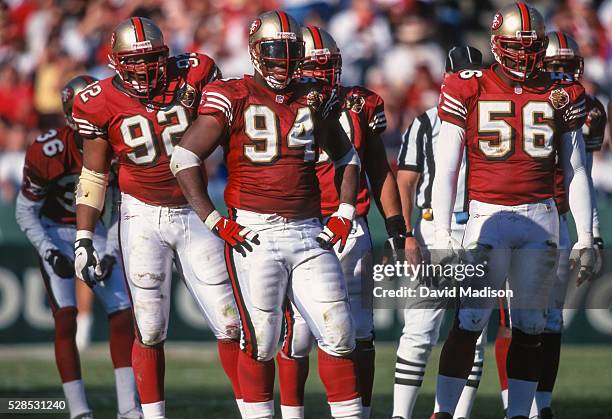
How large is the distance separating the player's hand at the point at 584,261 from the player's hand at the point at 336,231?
1288 mm

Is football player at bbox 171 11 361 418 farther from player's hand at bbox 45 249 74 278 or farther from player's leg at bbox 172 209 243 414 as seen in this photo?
player's hand at bbox 45 249 74 278

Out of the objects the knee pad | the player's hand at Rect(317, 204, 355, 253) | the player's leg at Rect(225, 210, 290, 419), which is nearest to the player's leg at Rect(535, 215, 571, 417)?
the player's hand at Rect(317, 204, 355, 253)

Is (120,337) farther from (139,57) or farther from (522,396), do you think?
(522,396)

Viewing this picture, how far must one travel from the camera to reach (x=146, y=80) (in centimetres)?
612

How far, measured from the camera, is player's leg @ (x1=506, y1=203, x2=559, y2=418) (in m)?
5.97

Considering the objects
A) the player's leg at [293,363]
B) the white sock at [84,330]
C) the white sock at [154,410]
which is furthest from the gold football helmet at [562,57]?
the white sock at [84,330]

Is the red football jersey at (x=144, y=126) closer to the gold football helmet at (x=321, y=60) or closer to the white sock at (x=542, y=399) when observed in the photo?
the gold football helmet at (x=321, y=60)

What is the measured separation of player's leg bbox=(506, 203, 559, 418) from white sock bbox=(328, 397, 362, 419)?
100 cm

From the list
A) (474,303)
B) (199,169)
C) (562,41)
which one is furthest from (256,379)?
(562,41)

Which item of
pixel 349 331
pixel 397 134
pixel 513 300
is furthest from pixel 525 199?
pixel 397 134

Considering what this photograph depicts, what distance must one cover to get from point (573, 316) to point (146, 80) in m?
6.23

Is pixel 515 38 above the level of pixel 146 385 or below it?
above

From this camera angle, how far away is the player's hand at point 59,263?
23.0 ft

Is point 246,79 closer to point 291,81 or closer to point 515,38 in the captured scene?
point 291,81
